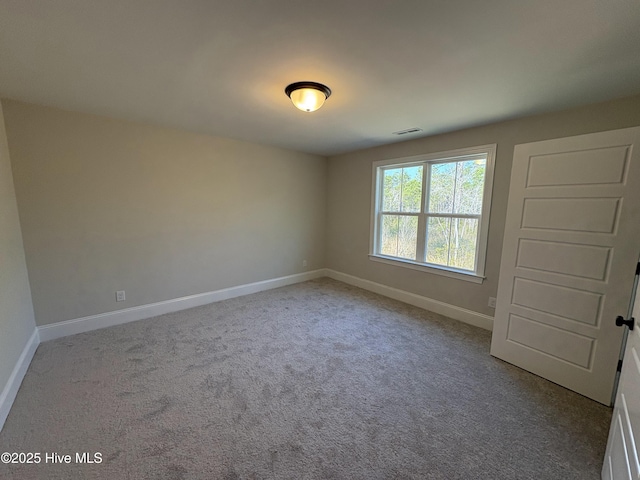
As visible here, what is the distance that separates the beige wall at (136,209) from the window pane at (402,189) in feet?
5.37

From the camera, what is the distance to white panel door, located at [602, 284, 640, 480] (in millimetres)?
1037

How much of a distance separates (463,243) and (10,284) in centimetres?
460

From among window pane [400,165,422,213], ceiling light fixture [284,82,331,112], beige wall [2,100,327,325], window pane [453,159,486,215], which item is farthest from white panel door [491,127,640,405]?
beige wall [2,100,327,325]

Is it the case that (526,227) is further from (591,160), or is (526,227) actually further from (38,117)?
(38,117)

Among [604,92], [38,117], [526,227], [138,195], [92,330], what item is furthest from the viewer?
[138,195]

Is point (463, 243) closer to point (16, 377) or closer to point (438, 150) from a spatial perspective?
point (438, 150)

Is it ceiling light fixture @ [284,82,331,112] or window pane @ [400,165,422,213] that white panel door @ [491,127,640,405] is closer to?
window pane @ [400,165,422,213]

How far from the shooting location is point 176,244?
352 cm

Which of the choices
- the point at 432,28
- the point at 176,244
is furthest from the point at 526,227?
the point at 176,244

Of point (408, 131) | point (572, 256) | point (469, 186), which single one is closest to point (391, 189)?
point (408, 131)

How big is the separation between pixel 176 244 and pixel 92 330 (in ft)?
4.25

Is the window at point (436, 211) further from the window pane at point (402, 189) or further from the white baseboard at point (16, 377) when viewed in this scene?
the white baseboard at point (16, 377)

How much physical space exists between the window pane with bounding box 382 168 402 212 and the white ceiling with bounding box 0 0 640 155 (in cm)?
148

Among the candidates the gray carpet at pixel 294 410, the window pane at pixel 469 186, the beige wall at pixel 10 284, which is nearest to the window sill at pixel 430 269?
the gray carpet at pixel 294 410
